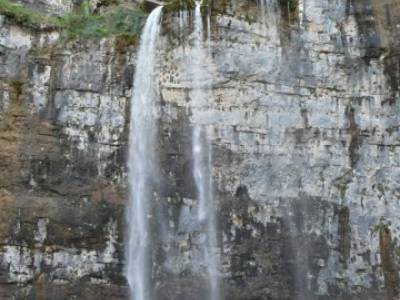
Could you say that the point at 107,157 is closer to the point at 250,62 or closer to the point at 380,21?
the point at 250,62

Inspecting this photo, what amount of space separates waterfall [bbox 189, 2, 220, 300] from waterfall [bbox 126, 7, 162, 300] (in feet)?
3.01

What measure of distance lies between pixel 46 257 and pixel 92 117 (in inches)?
125

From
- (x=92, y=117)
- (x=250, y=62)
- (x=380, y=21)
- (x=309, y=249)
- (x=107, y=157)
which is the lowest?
(x=309, y=249)

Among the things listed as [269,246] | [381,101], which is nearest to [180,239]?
[269,246]

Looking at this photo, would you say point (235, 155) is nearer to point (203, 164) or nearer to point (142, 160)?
point (203, 164)

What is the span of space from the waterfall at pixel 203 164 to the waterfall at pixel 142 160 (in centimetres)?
92

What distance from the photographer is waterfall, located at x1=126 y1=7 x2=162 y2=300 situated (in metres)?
13.7

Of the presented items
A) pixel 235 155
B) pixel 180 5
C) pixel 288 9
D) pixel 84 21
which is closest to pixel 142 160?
pixel 235 155

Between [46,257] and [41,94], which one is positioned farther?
[41,94]

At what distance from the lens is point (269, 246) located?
563 inches

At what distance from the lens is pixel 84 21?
614 inches

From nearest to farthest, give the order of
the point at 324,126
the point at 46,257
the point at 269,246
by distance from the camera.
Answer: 1. the point at 46,257
2. the point at 269,246
3. the point at 324,126

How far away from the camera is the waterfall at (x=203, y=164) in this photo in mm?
14016

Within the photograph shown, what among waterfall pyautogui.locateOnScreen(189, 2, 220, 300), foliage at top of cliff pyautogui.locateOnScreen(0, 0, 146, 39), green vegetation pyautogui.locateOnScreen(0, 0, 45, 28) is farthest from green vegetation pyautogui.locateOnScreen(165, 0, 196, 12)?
green vegetation pyautogui.locateOnScreen(0, 0, 45, 28)
